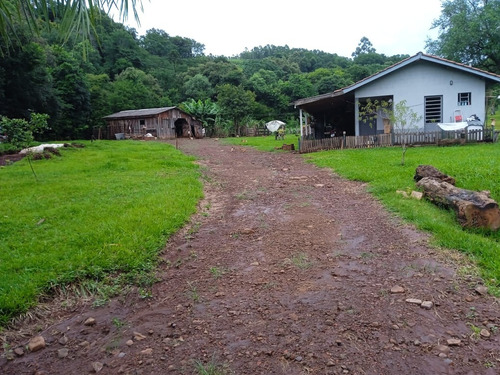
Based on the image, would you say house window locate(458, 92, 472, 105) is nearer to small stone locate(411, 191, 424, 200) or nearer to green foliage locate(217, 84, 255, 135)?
small stone locate(411, 191, 424, 200)

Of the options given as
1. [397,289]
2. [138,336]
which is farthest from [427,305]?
[138,336]

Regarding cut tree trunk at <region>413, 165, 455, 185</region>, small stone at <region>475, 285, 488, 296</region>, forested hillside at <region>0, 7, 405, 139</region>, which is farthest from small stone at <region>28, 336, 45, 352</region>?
cut tree trunk at <region>413, 165, 455, 185</region>

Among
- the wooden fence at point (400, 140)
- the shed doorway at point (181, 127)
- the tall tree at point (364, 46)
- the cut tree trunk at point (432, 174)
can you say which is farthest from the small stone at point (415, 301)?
the tall tree at point (364, 46)

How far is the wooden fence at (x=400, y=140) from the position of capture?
16.5 m

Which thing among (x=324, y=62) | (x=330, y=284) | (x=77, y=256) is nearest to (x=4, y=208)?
(x=77, y=256)

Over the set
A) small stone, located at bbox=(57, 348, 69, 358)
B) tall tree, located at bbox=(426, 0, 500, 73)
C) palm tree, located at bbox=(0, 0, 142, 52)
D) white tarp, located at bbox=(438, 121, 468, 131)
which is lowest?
small stone, located at bbox=(57, 348, 69, 358)

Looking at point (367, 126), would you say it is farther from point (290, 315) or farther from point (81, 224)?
point (290, 315)

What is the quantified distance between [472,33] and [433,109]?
652 inches

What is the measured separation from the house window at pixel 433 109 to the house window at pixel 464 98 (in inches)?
35.6

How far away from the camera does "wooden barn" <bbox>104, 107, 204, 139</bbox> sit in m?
36.2

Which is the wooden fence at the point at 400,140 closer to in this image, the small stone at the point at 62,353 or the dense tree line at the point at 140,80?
the dense tree line at the point at 140,80

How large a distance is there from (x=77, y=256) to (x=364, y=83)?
682 inches

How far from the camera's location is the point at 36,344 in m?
3.17

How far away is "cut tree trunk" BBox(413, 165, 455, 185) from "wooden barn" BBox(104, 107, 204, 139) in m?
30.4
